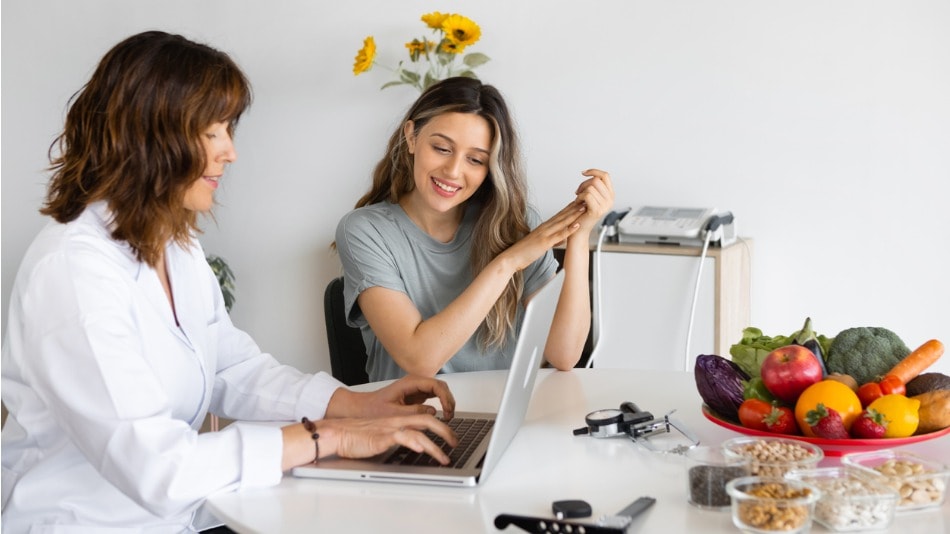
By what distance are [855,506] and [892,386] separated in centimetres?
34

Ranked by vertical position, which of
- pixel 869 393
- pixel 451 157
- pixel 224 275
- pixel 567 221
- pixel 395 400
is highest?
pixel 451 157

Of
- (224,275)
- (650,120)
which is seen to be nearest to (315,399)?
(650,120)

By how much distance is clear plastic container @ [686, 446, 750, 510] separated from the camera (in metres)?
1.29

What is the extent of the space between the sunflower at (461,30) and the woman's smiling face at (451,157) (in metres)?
0.93

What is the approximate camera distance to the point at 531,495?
140cm

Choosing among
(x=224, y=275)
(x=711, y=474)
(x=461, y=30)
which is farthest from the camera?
(x=224, y=275)

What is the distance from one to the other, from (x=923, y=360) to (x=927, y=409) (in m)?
0.10

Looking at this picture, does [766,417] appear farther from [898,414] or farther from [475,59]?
[475,59]

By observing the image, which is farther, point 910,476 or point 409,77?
point 409,77

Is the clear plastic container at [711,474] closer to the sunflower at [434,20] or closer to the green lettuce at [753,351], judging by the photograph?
the green lettuce at [753,351]

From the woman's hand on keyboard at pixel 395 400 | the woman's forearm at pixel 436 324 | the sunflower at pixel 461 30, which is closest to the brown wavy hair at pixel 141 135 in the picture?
the woman's hand on keyboard at pixel 395 400

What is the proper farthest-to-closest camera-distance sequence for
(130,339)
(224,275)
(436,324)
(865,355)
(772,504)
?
(224,275) < (436,324) < (865,355) < (130,339) < (772,504)

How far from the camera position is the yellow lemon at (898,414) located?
1.43 m

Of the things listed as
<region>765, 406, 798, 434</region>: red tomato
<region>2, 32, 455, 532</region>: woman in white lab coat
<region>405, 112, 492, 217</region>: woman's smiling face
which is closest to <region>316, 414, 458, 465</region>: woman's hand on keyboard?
<region>2, 32, 455, 532</region>: woman in white lab coat
